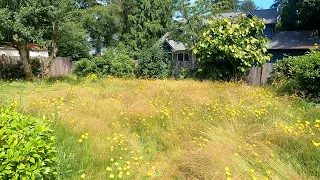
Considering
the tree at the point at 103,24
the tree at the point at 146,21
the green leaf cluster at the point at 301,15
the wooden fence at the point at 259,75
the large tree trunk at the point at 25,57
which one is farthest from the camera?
the tree at the point at 146,21

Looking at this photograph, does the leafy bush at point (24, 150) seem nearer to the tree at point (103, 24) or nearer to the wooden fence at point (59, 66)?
the wooden fence at point (59, 66)

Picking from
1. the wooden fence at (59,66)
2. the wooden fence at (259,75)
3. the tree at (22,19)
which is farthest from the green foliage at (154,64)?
the wooden fence at (59,66)

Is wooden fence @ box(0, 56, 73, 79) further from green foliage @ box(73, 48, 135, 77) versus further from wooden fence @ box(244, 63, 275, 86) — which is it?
wooden fence @ box(244, 63, 275, 86)

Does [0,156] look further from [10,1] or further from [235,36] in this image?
[10,1]

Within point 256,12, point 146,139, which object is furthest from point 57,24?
point 256,12

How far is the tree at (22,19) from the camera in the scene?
8734 millimetres

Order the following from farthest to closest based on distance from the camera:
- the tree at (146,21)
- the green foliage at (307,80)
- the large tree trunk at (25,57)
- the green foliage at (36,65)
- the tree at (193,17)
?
the tree at (146,21), the green foliage at (36,65), the tree at (193,17), the large tree trunk at (25,57), the green foliage at (307,80)

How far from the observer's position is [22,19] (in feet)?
29.4

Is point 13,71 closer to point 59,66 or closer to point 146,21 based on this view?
point 59,66

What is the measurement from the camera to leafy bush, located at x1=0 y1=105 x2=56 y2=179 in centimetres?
164

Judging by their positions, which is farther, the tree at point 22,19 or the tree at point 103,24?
the tree at point 103,24

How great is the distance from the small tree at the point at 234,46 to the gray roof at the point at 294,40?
11365 millimetres

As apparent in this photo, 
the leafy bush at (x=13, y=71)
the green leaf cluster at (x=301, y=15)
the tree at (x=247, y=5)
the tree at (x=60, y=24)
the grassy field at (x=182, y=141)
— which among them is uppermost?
the tree at (x=247, y=5)

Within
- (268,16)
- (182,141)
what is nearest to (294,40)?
(268,16)
